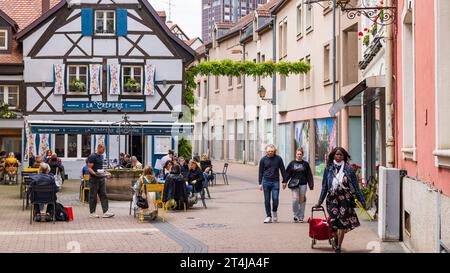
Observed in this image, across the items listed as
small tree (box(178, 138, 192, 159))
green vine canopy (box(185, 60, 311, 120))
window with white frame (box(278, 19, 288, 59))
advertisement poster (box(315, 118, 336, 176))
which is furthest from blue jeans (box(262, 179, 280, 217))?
window with white frame (box(278, 19, 288, 59))

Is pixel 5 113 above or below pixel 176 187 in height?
above

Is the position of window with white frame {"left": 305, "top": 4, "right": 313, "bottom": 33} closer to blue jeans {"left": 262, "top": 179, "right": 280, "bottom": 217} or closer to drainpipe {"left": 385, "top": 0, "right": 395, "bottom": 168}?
blue jeans {"left": 262, "top": 179, "right": 280, "bottom": 217}

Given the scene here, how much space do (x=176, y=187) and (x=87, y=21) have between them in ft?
55.1

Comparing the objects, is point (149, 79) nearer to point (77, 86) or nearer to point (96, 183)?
point (77, 86)

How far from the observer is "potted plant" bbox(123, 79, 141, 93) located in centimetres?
3388

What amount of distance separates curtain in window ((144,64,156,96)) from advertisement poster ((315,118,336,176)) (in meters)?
7.71

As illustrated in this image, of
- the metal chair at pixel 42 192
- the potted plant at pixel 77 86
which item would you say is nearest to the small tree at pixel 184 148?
the potted plant at pixel 77 86

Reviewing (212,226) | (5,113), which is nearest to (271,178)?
(212,226)

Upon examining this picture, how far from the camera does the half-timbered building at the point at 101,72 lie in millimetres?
33500

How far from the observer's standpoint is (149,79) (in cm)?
3372

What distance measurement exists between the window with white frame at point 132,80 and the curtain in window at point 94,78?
111 centimetres

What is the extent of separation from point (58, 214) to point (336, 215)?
748 cm
